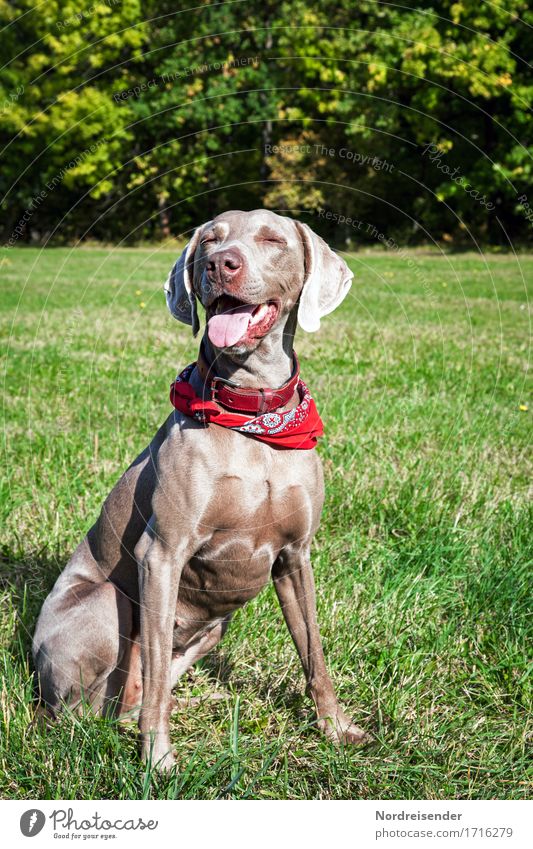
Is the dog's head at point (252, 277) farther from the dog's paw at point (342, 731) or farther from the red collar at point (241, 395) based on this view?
the dog's paw at point (342, 731)

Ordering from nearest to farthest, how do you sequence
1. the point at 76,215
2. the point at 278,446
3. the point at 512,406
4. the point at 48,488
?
A: the point at 278,446 < the point at 48,488 < the point at 512,406 < the point at 76,215

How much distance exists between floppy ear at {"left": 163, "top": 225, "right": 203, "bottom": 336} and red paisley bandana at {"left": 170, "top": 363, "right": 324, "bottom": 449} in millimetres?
250

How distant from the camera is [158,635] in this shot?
2.66m

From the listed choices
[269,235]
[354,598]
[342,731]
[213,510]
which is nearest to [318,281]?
[269,235]

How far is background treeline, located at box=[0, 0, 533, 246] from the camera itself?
19656mm

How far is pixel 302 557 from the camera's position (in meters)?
2.96

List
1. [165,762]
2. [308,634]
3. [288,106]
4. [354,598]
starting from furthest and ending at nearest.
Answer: [288,106], [354,598], [308,634], [165,762]

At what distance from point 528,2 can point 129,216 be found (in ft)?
43.0

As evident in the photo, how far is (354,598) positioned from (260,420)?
122 centimetres

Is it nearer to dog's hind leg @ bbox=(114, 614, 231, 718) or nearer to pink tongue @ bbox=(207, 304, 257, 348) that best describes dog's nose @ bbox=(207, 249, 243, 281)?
pink tongue @ bbox=(207, 304, 257, 348)

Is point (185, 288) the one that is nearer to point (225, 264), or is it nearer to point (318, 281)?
point (225, 264)

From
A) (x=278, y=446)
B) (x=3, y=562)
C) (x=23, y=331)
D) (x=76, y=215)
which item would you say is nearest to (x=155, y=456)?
(x=278, y=446)
